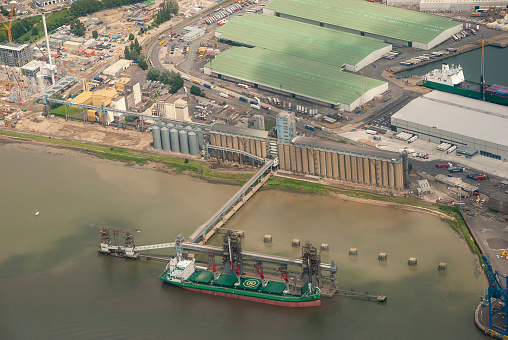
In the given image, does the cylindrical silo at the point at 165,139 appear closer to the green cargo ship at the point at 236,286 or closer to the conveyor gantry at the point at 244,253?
the conveyor gantry at the point at 244,253

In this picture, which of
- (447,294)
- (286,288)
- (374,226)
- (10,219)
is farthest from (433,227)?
(10,219)

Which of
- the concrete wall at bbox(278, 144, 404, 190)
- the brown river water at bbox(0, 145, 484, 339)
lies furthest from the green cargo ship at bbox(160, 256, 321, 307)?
the concrete wall at bbox(278, 144, 404, 190)

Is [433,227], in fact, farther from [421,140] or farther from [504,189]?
[421,140]

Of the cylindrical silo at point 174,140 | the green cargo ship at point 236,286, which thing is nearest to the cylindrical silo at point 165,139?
the cylindrical silo at point 174,140

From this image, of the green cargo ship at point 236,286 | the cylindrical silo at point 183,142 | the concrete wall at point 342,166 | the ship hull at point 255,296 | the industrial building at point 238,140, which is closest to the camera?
the ship hull at point 255,296

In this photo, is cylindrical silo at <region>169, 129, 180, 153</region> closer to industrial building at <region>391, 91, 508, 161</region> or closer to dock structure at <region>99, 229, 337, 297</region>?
dock structure at <region>99, 229, 337, 297</region>

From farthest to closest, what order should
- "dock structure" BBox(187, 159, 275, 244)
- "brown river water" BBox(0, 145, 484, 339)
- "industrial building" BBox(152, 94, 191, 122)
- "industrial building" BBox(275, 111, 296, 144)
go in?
"industrial building" BBox(152, 94, 191, 122) → "industrial building" BBox(275, 111, 296, 144) → "dock structure" BBox(187, 159, 275, 244) → "brown river water" BBox(0, 145, 484, 339)
